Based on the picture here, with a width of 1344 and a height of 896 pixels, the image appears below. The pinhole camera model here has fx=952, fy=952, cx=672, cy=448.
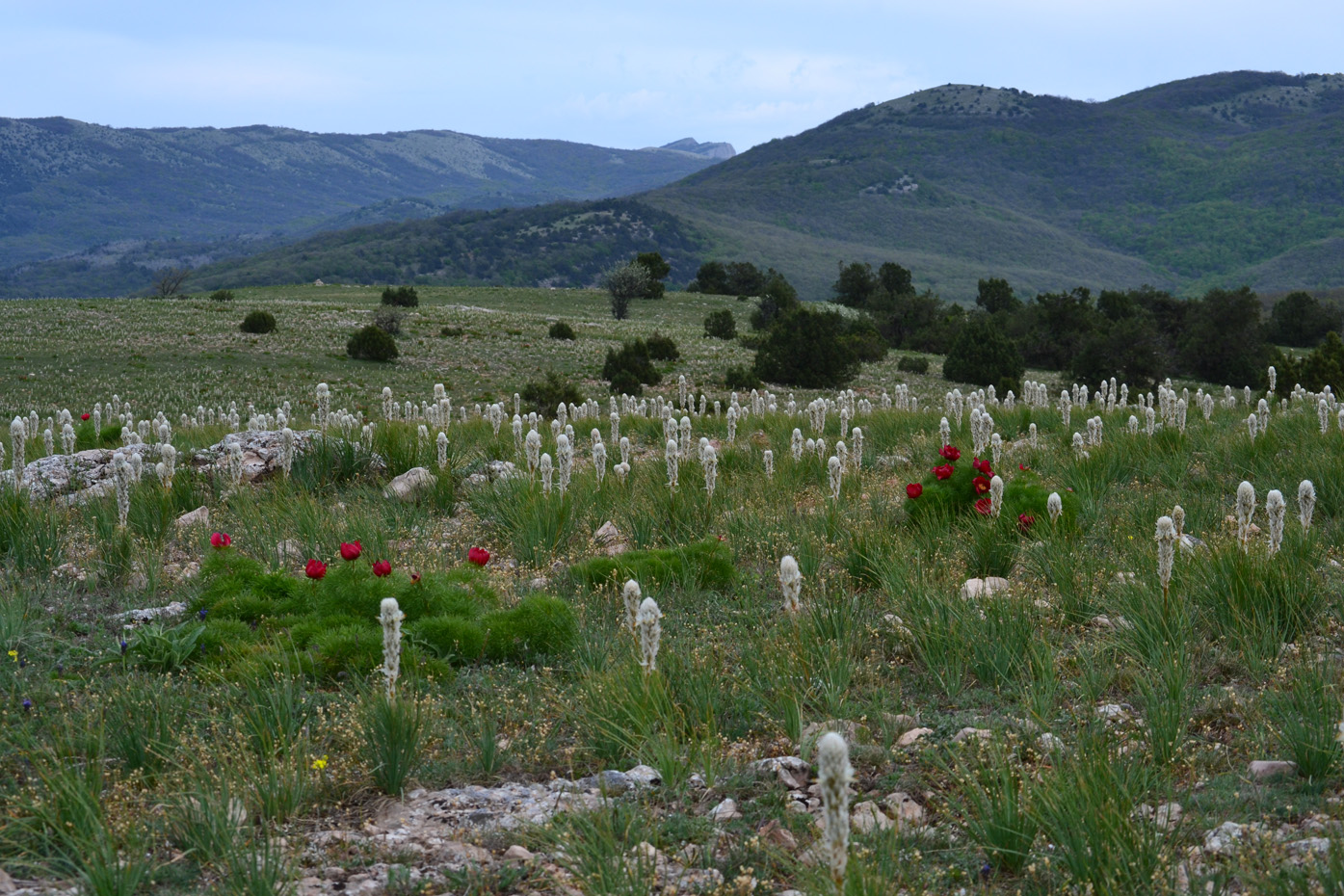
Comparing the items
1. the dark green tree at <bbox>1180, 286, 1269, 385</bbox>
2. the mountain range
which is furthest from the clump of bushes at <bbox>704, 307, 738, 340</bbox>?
the mountain range

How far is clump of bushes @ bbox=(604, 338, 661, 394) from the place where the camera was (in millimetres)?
29297

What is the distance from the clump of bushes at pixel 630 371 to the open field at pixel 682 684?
18.9 m

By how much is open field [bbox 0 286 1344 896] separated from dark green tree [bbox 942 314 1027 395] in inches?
1008

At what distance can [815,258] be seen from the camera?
142 m

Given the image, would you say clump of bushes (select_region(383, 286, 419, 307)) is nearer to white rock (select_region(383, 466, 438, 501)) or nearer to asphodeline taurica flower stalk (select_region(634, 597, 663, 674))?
white rock (select_region(383, 466, 438, 501))

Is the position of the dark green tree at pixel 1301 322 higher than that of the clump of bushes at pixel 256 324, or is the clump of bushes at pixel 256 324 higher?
the dark green tree at pixel 1301 322

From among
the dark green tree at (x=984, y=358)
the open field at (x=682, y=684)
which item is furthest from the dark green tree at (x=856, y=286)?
the open field at (x=682, y=684)

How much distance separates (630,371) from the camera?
3056 centimetres

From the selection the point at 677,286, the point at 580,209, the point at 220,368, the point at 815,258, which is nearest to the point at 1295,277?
the point at 815,258

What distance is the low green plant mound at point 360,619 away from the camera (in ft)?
17.0

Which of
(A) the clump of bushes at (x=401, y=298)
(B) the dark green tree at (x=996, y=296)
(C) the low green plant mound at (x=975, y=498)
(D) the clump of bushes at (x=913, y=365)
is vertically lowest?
(D) the clump of bushes at (x=913, y=365)

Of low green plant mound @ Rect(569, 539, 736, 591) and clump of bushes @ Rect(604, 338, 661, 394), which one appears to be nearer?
low green plant mound @ Rect(569, 539, 736, 591)

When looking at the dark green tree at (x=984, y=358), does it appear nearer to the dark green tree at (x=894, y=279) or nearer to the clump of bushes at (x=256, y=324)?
the clump of bushes at (x=256, y=324)

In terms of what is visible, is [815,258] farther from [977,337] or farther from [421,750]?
[421,750]
